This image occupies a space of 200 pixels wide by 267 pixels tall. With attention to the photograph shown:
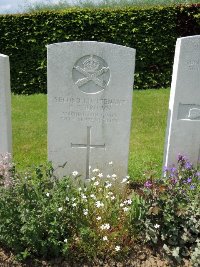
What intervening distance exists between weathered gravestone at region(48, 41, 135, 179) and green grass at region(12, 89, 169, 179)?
572 mm

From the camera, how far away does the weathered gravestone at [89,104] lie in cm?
389

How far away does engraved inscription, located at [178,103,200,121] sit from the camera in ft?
14.2

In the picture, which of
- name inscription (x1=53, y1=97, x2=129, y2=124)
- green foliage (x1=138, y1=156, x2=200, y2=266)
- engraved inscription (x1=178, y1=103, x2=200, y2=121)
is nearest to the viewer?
green foliage (x1=138, y1=156, x2=200, y2=266)

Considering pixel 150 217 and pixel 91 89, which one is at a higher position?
pixel 91 89

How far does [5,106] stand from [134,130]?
11.6 feet

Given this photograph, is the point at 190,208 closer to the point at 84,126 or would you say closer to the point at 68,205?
the point at 68,205

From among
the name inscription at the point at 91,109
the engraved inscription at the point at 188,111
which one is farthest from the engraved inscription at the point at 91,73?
the engraved inscription at the point at 188,111

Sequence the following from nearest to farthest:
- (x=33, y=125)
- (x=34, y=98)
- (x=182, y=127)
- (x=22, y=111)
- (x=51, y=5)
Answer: (x=182, y=127)
(x=33, y=125)
(x=22, y=111)
(x=34, y=98)
(x=51, y=5)

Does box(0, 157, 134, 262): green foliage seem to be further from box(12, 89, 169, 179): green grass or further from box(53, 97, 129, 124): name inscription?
box(12, 89, 169, 179): green grass

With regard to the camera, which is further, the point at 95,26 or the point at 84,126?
the point at 95,26

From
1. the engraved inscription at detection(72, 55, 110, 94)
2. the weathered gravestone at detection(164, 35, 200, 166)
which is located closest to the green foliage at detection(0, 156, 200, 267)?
the weathered gravestone at detection(164, 35, 200, 166)

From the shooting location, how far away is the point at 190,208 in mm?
3514

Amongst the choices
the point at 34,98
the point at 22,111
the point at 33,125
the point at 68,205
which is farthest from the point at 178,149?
the point at 34,98

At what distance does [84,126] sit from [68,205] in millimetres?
1059
